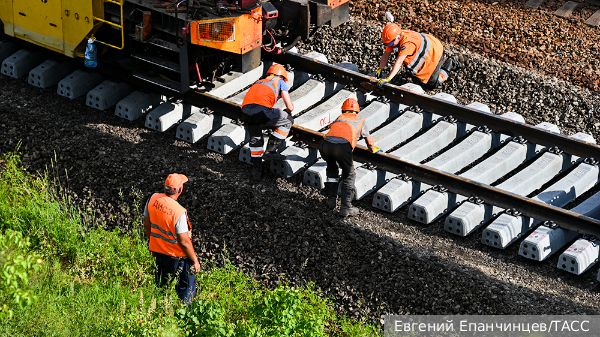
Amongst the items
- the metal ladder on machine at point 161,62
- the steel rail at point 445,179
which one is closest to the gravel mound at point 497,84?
the steel rail at point 445,179

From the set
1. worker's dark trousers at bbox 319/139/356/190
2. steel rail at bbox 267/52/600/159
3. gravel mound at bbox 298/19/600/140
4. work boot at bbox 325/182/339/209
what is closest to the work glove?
steel rail at bbox 267/52/600/159

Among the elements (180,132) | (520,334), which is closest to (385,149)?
(180,132)

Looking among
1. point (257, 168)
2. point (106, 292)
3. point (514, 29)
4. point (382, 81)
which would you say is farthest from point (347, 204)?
point (514, 29)

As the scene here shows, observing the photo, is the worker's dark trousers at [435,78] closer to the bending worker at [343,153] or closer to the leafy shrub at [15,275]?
the bending worker at [343,153]

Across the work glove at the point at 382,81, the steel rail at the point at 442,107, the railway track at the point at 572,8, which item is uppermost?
the railway track at the point at 572,8

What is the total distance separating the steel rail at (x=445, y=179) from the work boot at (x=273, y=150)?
1.00 feet

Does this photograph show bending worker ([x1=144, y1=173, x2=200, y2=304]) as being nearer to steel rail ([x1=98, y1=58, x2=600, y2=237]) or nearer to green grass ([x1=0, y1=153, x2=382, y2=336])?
green grass ([x1=0, y1=153, x2=382, y2=336])

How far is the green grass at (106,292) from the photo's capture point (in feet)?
21.9

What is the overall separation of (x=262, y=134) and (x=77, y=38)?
112 inches

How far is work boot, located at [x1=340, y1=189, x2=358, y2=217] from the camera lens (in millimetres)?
8391

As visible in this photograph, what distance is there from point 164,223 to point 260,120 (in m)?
2.41

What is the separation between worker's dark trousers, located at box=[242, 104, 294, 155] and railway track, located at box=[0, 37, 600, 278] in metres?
0.24

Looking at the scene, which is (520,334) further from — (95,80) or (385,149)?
(95,80)

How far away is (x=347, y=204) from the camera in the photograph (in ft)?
27.6
